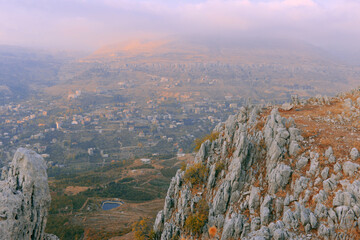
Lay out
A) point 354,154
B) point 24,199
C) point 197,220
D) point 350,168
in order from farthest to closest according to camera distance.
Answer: point 197,220 → point 354,154 → point 350,168 → point 24,199

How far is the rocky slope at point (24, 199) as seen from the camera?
15238 millimetres

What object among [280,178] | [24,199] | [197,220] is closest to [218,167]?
[197,220]

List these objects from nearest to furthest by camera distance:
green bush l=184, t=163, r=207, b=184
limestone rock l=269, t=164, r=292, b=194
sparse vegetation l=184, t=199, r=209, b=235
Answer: limestone rock l=269, t=164, r=292, b=194 → sparse vegetation l=184, t=199, r=209, b=235 → green bush l=184, t=163, r=207, b=184

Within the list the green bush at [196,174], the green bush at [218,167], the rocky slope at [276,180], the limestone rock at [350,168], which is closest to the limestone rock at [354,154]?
the rocky slope at [276,180]

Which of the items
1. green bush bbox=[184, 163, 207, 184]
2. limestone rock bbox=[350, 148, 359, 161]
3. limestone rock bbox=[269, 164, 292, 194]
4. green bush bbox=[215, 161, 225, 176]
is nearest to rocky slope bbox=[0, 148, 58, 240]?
green bush bbox=[184, 163, 207, 184]

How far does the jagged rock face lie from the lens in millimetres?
15242

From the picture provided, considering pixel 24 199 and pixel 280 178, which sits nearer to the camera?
Answer: pixel 24 199

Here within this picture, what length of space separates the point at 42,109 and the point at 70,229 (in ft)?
613

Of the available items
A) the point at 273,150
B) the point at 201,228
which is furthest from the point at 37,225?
the point at 273,150

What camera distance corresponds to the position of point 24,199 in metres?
16.4

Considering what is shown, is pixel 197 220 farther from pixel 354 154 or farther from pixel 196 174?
pixel 354 154

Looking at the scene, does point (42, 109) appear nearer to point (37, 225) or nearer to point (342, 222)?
point (37, 225)

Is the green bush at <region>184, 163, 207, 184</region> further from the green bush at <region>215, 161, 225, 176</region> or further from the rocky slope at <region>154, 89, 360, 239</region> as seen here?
the green bush at <region>215, 161, 225, 176</region>

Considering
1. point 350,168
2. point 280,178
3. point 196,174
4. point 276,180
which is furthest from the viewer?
point 196,174
